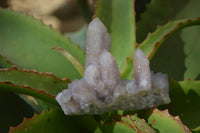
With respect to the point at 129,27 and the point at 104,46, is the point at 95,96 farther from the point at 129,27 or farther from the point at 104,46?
the point at 129,27

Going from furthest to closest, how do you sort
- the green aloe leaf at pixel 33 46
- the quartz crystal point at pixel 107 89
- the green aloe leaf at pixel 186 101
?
the green aloe leaf at pixel 33 46, the green aloe leaf at pixel 186 101, the quartz crystal point at pixel 107 89

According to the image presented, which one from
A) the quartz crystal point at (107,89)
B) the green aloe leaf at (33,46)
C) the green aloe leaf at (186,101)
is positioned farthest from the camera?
the green aloe leaf at (33,46)

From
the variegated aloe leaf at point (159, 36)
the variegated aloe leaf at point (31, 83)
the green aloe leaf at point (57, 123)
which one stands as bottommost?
the green aloe leaf at point (57, 123)

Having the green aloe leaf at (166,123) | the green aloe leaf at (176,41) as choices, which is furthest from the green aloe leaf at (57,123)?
the green aloe leaf at (176,41)

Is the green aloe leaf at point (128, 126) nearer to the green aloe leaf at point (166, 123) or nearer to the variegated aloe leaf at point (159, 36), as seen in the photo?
the green aloe leaf at point (166, 123)

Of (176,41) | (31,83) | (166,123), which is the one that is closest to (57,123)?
(31,83)

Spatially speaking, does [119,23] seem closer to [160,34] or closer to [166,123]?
[160,34]

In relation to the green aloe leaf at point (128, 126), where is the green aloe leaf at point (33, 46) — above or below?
above
